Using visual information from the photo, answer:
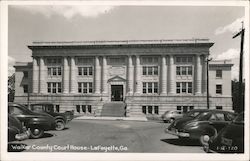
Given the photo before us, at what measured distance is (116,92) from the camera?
25562 mm

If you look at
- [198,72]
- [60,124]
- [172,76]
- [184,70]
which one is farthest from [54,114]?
[198,72]

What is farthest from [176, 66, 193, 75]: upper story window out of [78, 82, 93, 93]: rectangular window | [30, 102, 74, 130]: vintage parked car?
[30, 102, 74, 130]: vintage parked car

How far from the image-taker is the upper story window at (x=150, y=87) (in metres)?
25.3

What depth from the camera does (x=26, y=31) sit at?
43.2 ft

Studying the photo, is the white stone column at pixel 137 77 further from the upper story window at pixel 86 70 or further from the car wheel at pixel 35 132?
the car wheel at pixel 35 132

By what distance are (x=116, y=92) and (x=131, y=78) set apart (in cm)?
216

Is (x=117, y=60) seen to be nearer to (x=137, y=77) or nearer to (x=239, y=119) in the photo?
(x=137, y=77)

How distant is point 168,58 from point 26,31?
15.3 metres

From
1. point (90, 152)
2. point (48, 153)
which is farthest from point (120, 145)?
point (48, 153)

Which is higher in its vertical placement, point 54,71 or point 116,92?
point 54,71

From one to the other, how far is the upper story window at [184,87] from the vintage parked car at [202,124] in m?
13.7

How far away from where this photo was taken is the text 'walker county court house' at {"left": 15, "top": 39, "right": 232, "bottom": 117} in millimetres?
22172

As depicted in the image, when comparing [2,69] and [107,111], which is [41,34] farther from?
[107,111]

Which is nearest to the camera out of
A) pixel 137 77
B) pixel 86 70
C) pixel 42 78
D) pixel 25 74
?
pixel 25 74
